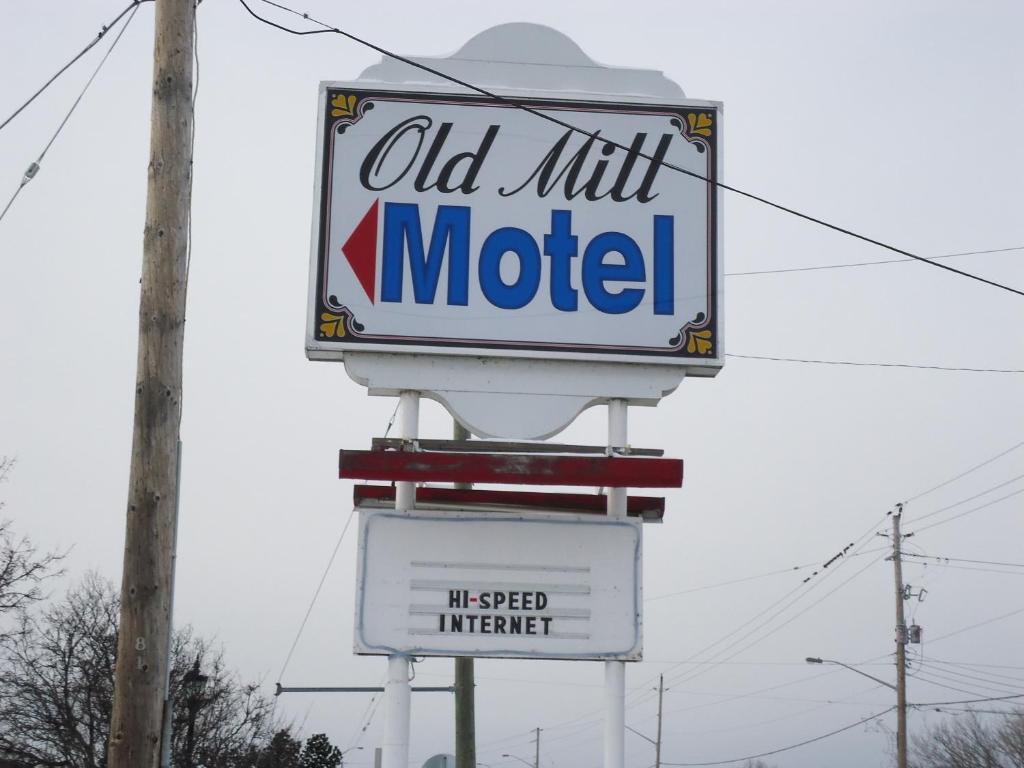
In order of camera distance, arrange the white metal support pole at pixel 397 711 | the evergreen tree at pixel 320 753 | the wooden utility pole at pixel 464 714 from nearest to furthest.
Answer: the white metal support pole at pixel 397 711 → the wooden utility pole at pixel 464 714 → the evergreen tree at pixel 320 753

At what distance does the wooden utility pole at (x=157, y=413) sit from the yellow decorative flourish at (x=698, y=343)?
3502mm

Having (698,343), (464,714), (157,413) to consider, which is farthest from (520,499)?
(464,714)

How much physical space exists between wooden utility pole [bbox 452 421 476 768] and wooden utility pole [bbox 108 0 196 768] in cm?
769

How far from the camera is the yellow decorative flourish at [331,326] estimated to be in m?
9.42

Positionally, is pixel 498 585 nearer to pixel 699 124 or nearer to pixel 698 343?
pixel 698 343

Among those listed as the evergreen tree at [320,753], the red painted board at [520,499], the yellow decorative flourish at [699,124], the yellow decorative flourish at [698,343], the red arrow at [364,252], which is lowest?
the evergreen tree at [320,753]

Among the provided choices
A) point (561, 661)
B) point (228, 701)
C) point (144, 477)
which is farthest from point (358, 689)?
point (228, 701)

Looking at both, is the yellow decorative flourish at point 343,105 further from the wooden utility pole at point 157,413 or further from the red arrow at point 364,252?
the wooden utility pole at point 157,413

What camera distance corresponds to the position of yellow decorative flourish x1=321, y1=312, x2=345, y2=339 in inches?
371

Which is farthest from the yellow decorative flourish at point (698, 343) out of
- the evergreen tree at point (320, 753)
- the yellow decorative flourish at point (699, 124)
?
the evergreen tree at point (320, 753)

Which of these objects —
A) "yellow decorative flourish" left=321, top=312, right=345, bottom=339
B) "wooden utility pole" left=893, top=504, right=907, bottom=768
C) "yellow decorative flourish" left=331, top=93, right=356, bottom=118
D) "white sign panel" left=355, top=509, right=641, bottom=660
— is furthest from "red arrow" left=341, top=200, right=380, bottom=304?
"wooden utility pole" left=893, top=504, right=907, bottom=768

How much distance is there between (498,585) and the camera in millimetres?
9156

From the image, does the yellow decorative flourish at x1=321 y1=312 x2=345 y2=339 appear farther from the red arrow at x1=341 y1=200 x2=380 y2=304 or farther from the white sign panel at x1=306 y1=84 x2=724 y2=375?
the red arrow at x1=341 y1=200 x2=380 y2=304

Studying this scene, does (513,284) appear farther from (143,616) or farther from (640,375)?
(143,616)
